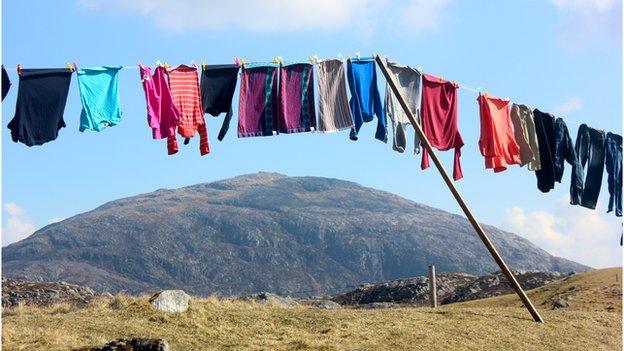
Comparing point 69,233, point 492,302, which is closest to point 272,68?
point 492,302

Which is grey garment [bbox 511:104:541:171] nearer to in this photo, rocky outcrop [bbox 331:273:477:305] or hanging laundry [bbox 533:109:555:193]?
hanging laundry [bbox 533:109:555:193]

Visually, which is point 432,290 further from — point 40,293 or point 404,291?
point 40,293

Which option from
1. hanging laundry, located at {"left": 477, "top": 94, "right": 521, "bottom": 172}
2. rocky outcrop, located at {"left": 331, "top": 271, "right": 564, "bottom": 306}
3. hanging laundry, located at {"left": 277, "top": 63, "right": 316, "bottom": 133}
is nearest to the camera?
hanging laundry, located at {"left": 277, "top": 63, "right": 316, "bottom": 133}

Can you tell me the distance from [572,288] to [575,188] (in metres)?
7.41

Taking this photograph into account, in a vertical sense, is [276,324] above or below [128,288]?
above

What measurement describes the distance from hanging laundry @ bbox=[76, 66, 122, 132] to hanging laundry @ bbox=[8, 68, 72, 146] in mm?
351

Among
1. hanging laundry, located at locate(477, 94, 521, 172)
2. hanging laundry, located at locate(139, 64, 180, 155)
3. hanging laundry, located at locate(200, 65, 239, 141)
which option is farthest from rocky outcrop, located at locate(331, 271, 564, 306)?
hanging laundry, located at locate(139, 64, 180, 155)

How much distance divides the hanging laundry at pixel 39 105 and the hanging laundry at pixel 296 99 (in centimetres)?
458

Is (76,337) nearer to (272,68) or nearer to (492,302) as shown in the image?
(272,68)

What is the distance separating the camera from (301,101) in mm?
17719

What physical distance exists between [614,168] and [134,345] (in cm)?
1620

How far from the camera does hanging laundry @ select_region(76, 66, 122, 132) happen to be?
51.8ft

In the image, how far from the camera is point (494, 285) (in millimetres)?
41031

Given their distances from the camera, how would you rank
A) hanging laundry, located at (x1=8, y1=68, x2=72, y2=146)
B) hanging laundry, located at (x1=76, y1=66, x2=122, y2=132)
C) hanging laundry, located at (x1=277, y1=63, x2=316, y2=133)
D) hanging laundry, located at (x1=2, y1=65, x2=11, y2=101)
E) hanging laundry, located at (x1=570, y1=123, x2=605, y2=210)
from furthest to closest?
hanging laundry, located at (x1=570, y1=123, x2=605, y2=210), hanging laundry, located at (x1=277, y1=63, x2=316, y2=133), hanging laundry, located at (x1=76, y1=66, x2=122, y2=132), hanging laundry, located at (x1=8, y1=68, x2=72, y2=146), hanging laundry, located at (x1=2, y1=65, x2=11, y2=101)
